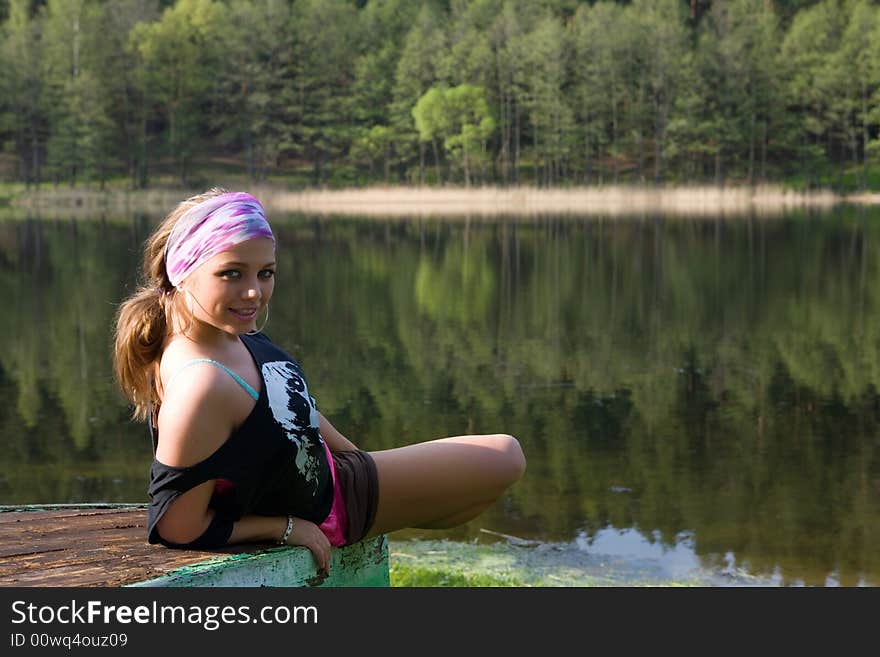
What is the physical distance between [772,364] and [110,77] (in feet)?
185

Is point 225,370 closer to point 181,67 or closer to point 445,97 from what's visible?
point 445,97

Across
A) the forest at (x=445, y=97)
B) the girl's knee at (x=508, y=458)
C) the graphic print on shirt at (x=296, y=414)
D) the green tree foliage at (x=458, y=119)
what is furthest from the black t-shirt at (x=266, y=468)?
the green tree foliage at (x=458, y=119)

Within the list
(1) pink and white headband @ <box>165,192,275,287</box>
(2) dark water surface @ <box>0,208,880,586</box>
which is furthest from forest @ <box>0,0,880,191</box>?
(1) pink and white headband @ <box>165,192,275,287</box>

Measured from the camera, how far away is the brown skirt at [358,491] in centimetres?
327

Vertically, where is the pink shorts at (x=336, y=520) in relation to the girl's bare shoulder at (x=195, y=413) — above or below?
below

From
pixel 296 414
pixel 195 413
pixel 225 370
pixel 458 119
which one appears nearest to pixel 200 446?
pixel 195 413

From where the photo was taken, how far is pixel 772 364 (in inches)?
465

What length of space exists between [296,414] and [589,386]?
308 inches

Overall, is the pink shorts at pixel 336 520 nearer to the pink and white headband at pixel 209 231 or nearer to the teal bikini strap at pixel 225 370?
the teal bikini strap at pixel 225 370

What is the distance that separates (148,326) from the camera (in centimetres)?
302

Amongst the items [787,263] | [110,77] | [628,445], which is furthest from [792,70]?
[628,445]

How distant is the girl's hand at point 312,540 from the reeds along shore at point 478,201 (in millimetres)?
40559

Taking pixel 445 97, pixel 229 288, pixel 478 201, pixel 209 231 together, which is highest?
pixel 445 97

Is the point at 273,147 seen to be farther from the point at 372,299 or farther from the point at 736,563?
the point at 736,563
